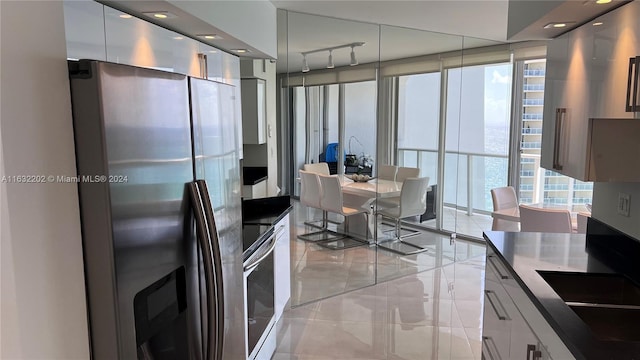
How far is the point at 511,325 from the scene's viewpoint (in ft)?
7.01

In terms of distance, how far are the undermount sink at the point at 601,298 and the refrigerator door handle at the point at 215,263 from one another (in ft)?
4.86

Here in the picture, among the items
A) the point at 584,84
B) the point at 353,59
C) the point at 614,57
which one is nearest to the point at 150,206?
the point at 614,57

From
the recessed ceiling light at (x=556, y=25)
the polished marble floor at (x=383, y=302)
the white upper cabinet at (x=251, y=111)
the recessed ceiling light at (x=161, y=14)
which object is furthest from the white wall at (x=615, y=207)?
the white upper cabinet at (x=251, y=111)

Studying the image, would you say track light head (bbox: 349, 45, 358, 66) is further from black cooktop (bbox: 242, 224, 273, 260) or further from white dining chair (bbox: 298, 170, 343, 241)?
black cooktop (bbox: 242, 224, 273, 260)

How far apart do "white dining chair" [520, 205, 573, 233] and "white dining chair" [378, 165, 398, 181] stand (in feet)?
5.75

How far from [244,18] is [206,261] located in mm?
1601

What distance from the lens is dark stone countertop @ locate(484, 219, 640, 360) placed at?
4.54ft

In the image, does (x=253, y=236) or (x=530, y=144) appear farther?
(x=530, y=144)

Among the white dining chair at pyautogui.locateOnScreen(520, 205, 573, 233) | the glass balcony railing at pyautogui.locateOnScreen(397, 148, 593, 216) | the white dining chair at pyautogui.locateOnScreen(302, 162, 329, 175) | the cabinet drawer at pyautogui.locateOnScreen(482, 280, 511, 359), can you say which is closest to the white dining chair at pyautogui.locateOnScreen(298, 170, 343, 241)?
the white dining chair at pyautogui.locateOnScreen(302, 162, 329, 175)

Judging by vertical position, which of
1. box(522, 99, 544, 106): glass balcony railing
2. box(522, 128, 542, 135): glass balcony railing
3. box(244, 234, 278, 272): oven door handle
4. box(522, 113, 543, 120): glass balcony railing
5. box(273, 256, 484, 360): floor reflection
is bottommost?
box(273, 256, 484, 360): floor reflection

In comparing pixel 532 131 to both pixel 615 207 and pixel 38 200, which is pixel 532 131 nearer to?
pixel 615 207

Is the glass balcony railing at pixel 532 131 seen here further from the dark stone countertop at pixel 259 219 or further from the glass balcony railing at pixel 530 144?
the dark stone countertop at pixel 259 219

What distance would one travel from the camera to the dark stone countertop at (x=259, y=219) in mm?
2359

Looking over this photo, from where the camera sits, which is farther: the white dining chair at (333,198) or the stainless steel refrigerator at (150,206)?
the white dining chair at (333,198)
